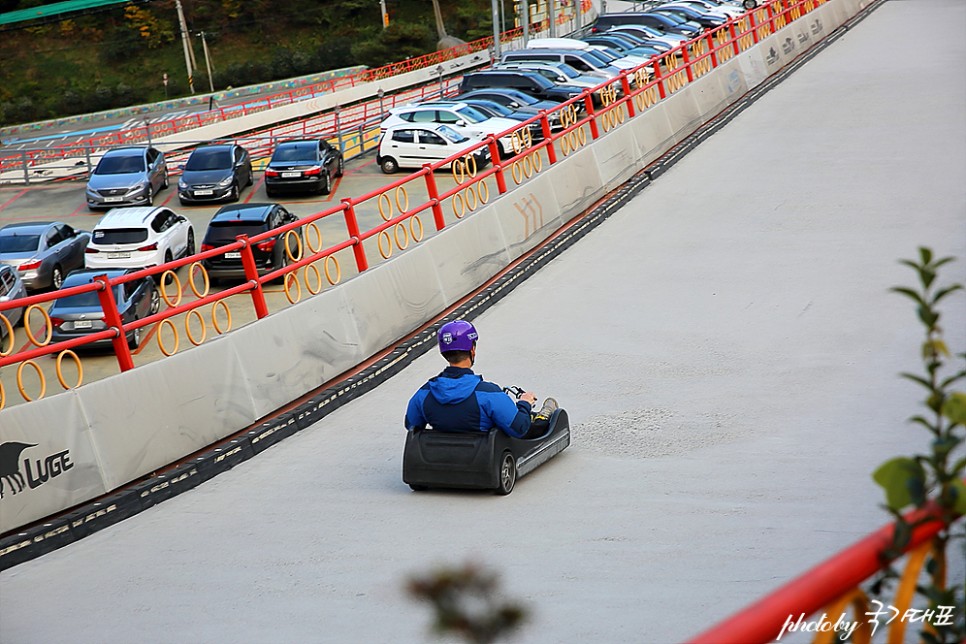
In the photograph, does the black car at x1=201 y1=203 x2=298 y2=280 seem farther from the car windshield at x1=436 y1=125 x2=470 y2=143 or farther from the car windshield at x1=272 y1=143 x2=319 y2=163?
the car windshield at x1=436 y1=125 x2=470 y2=143

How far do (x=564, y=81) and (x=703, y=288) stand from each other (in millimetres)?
27977

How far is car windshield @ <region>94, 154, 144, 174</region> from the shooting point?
38.9 meters

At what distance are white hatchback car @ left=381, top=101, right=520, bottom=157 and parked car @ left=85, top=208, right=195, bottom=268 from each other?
9.80 m

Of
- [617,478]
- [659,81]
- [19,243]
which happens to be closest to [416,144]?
[19,243]

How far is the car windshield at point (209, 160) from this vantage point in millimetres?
37750

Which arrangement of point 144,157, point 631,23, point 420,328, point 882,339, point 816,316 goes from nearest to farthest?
point 882,339 → point 816,316 → point 420,328 → point 144,157 → point 631,23

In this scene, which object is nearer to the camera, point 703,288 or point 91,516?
point 91,516

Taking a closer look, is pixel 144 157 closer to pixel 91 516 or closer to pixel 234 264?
pixel 234 264

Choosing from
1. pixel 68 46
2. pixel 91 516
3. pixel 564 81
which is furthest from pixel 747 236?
pixel 68 46

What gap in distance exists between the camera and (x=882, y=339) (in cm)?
1226

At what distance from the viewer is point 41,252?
94.2ft

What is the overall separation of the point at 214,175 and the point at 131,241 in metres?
8.63

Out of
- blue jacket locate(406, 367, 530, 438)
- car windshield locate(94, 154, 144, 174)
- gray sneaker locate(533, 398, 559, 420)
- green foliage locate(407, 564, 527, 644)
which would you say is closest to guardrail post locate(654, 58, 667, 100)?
gray sneaker locate(533, 398, 559, 420)

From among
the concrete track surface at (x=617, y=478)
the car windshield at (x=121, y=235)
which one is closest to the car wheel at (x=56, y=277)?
the car windshield at (x=121, y=235)
